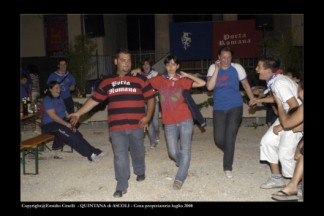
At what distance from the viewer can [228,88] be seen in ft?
17.2

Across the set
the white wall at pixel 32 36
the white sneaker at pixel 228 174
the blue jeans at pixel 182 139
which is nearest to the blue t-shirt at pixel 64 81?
the blue jeans at pixel 182 139

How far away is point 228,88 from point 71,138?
2.99 metres

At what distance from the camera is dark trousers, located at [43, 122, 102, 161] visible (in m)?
6.61

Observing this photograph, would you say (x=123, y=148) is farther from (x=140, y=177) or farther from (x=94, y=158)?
(x=94, y=158)

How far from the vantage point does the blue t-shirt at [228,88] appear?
17.2ft

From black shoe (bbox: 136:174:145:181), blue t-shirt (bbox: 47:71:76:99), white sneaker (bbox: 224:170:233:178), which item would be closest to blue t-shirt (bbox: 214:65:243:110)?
white sneaker (bbox: 224:170:233:178)

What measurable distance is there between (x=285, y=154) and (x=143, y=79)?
1.96 m

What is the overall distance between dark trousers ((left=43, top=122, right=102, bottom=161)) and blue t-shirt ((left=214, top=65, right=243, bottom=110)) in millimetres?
2577

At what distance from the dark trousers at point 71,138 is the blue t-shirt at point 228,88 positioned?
258 cm

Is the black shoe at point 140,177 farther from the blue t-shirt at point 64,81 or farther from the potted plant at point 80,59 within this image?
the potted plant at point 80,59

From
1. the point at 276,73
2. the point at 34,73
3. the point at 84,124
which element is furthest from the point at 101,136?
the point at 276,73

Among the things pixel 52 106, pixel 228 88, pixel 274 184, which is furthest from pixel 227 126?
pixel 52 106
